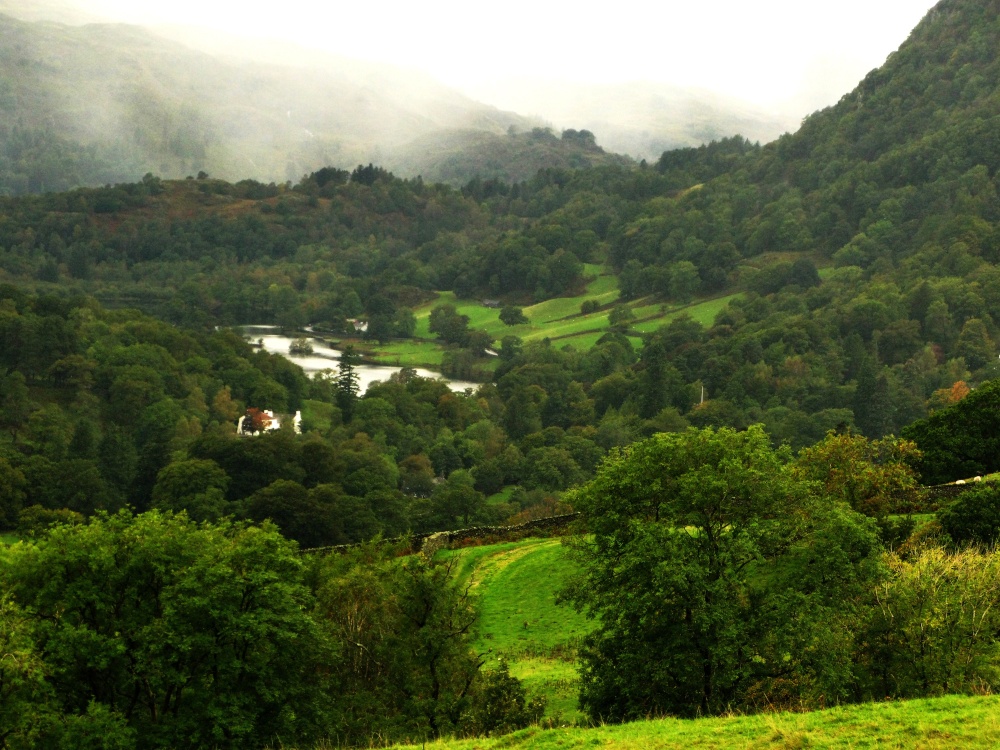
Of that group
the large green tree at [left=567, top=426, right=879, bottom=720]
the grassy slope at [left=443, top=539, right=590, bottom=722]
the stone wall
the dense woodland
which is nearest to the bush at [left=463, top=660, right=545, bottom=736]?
the dense woodland

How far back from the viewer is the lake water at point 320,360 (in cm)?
13450

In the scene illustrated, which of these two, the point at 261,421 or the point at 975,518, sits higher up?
the point at 975,518

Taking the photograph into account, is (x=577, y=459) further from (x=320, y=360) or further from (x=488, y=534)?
(x=320, y=360)

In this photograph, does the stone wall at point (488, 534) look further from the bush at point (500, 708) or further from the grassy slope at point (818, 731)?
the grassy slope at point (818, 731)

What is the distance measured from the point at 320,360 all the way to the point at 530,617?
122 meters

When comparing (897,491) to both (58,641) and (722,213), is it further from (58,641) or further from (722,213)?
(722,213)

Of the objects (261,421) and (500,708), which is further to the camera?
(261,421)

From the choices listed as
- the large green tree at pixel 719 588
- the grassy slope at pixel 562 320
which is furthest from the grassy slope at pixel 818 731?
the grassy slope at pixel 562 320

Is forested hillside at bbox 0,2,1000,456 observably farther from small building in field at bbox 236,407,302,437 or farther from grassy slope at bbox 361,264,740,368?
small building in field at bbox 236,407,302,437

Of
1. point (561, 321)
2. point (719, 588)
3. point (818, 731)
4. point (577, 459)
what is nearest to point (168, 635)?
point (719, 588)

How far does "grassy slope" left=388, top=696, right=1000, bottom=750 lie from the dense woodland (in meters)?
1.95

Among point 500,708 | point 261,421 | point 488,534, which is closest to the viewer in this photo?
point 500,708

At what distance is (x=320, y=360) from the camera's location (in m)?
149

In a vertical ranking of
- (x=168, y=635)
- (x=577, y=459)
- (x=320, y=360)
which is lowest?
(x=577, y=459)
